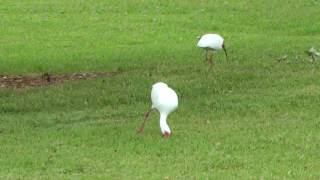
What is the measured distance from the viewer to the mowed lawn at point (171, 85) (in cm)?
868

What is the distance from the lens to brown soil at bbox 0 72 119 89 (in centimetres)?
1438

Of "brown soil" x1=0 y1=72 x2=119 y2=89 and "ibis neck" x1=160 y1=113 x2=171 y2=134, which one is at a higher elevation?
"ibis neck" x1=160 y1=113 x2=171 y2=134

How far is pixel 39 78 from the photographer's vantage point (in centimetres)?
1474

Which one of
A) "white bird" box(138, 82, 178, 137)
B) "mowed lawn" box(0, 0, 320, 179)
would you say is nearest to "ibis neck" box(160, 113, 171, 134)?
"white bird" box(138, 82, 178, 137)

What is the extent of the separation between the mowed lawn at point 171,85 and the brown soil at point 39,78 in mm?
325

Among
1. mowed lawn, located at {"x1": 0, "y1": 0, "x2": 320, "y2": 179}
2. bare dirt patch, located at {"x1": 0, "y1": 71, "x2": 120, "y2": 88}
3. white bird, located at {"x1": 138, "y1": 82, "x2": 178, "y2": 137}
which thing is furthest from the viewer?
bare dirt patch, located at {"x1": 0, "y1": 71, "x2": 120, "y2": 88}

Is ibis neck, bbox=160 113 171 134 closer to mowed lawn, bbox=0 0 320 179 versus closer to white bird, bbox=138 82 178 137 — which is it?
white bird, bbox=138 82 178 137

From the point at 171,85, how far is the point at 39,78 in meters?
2.78

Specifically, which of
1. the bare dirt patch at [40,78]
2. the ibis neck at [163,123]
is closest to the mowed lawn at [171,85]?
the ibis neck at [163,123]

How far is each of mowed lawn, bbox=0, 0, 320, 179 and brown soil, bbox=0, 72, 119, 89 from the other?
32 cm

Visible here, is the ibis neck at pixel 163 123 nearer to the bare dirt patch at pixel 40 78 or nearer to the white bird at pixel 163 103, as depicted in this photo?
the white bird at pixel 163 103

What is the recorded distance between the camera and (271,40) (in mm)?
17734

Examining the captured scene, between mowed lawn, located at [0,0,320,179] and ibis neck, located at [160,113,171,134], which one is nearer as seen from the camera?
mowed lawn, located at [0,0,320,179]

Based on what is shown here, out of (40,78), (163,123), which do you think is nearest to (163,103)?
(163,123)
